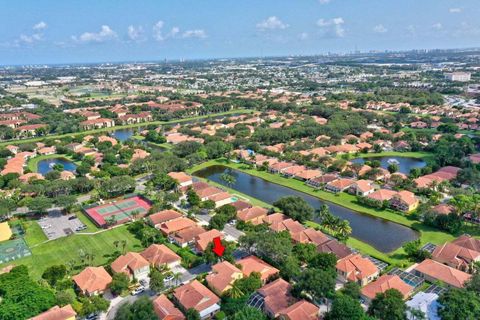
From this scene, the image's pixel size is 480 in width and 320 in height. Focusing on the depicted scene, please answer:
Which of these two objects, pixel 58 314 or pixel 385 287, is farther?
pixel 385 287

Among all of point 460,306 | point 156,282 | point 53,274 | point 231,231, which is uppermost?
point 460,306

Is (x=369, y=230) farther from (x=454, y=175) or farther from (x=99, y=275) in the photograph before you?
(x=99, y=275)

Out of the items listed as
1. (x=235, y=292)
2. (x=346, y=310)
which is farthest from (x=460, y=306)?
(x=235, y=292)

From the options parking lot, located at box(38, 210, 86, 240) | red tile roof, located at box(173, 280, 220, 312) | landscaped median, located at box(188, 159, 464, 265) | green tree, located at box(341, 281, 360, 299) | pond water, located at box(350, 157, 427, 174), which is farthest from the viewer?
pond water, located at box(350, 157, 427, 174)

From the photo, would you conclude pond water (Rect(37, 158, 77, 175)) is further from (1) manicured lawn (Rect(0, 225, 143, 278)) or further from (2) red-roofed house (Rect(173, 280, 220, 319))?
→ (2) red-roofed house (Rect(173, 280, 220, 319))

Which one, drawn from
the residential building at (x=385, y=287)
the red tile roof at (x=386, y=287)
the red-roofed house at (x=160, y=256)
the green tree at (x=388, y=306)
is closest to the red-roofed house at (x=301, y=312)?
the green tree at (x=388, y=306)

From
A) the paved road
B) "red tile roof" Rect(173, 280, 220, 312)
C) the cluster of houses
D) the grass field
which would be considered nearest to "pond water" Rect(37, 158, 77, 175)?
the cluster of houses

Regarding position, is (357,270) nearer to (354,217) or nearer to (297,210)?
(297,210)
